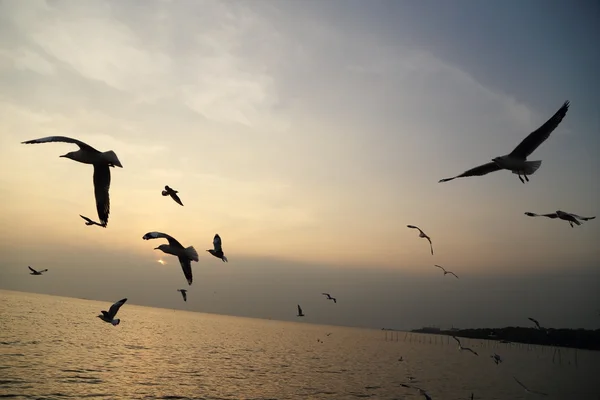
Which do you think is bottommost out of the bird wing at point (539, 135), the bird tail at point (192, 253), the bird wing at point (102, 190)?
the bird tail at point (192, 253)

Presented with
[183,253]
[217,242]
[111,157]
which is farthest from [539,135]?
[111,157]

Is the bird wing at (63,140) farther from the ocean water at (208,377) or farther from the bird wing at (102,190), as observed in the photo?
the ocean water at (208,377)

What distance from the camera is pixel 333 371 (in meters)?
54.9

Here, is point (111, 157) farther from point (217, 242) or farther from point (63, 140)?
point (217, 242)

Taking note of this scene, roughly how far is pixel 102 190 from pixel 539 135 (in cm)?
1360

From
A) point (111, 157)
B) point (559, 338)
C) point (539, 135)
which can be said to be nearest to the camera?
point (111, 157)

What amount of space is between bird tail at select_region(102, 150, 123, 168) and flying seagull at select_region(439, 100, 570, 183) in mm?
9902

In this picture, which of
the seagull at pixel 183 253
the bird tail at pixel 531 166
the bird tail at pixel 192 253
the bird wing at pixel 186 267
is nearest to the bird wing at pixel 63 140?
the seagull at pixel 183 253

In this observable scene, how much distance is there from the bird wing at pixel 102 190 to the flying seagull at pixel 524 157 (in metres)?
10.4

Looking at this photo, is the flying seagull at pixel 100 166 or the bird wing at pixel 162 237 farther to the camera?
the bird wing at pixel 162 237

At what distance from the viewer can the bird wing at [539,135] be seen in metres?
12.8

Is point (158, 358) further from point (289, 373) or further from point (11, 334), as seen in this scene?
point (11, 334)

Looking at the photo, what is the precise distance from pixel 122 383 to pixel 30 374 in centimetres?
742

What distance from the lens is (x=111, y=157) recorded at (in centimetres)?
1237
